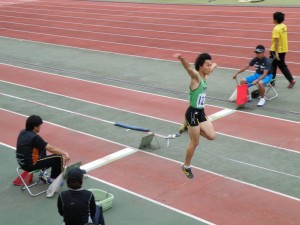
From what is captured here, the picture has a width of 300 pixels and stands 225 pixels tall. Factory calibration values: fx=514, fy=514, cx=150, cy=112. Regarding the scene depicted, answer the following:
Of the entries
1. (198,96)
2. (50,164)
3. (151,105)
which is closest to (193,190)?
(198,96)

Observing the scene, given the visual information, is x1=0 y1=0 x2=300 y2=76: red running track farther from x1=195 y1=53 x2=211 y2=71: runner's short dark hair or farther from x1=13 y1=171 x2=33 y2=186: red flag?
x1=13 y1=171 x2=33 y2=186: red flag

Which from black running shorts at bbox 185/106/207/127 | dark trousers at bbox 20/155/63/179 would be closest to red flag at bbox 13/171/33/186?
dark trousers at bbox 20/155/63/179

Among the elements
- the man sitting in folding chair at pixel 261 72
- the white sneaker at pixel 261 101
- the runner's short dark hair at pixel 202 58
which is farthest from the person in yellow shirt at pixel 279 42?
the runner's short dark hair at pixel 202 58

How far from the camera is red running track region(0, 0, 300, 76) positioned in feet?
59.6

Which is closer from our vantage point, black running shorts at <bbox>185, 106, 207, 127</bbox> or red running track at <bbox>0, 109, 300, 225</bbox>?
red running track at <bbox>0, 109, 300, 225</bbox>

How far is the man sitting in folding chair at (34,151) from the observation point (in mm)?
7605

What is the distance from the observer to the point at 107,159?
365 inches

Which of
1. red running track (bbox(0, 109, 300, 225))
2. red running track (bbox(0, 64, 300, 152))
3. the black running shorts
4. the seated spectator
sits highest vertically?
the black running shorts

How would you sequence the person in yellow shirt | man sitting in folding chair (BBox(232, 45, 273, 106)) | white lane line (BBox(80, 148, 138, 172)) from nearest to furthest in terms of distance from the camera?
white lane line (BBox(80, 148, 138, 172)), man sitting in folding chair (BBox(232, 45, 273, 106)), the person in yellow shirt

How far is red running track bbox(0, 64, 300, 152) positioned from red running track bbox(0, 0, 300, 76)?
392 centimetres

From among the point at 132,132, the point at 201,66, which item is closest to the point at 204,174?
the point at 201,66

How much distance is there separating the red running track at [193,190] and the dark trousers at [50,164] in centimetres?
90

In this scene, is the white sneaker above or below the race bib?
below

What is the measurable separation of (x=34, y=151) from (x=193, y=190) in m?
2.49
